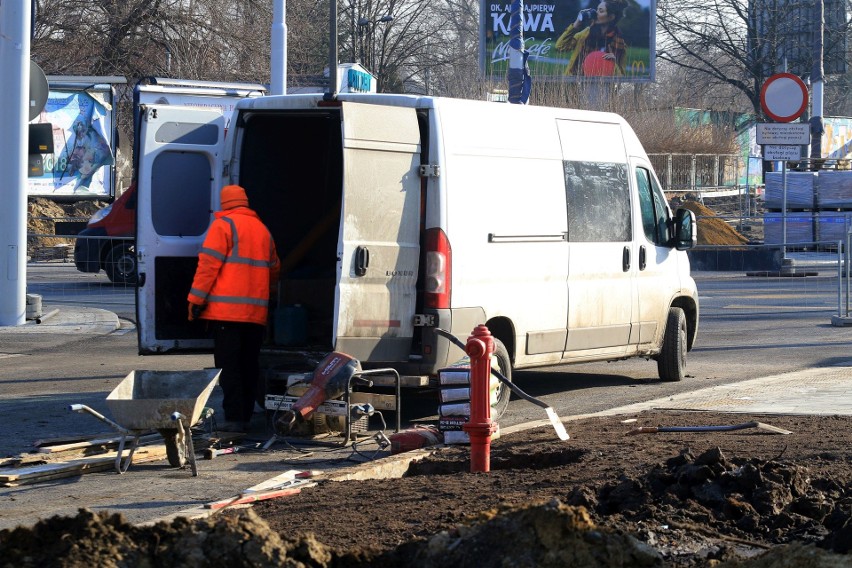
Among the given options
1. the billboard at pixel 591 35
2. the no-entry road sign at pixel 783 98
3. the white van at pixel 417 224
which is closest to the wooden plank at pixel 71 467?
the white van at pixel 417 224

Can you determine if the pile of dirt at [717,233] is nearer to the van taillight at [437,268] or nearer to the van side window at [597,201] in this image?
the van side window at [597,201]

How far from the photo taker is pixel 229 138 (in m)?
9.63

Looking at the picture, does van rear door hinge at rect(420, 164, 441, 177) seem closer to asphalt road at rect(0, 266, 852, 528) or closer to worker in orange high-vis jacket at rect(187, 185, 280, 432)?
worker in orange high-vis jacket at rect(187, 185, 280, 432)

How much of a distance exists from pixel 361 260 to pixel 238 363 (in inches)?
47.8

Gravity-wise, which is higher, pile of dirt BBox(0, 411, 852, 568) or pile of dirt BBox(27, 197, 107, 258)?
pile of dirt BBox(27, 197, 107, 258)

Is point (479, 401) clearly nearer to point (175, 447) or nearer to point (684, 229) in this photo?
point (175, 447)

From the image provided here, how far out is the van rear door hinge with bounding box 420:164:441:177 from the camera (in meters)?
9.02

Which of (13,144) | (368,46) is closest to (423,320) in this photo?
(13,144)

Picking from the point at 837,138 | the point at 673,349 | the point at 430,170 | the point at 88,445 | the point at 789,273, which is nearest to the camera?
the point at 88,445

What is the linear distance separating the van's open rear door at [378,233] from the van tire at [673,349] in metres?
3.65

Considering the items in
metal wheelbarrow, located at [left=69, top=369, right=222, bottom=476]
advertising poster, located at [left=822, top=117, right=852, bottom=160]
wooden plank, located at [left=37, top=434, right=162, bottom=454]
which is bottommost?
wooden plank, located at [left=37, top=434, right=162, bottom=454]

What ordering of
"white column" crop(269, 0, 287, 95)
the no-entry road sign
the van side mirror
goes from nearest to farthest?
1. the van side mirror
2. "white column" crop(269, 0, 287, 95)
3. the no-entry road sign

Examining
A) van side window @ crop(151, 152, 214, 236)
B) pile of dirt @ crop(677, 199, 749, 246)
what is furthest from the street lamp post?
van side window @ crop(151, 152, 214, 236)

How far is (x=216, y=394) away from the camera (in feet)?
36.4
